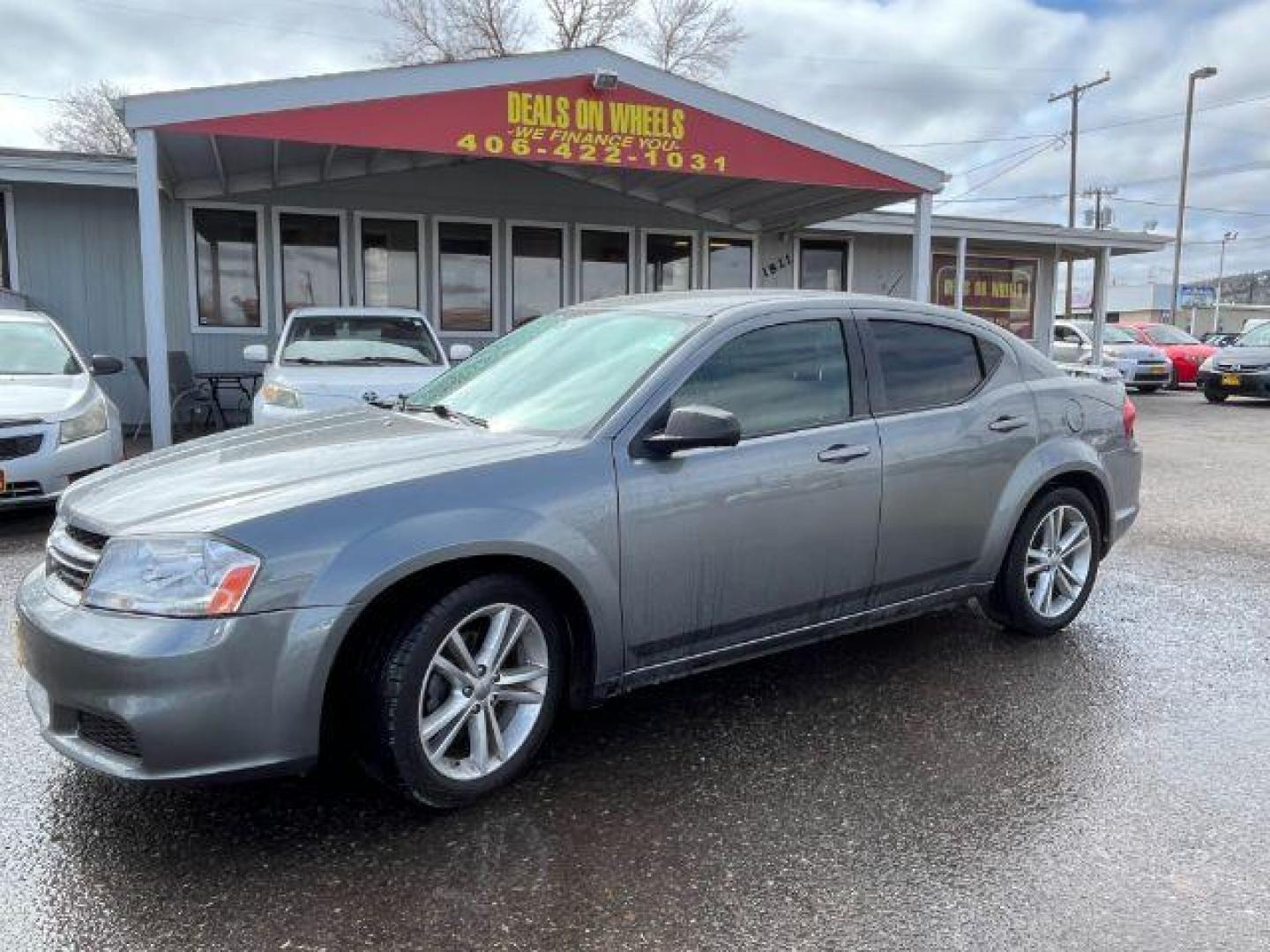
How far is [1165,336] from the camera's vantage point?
76.9 feet

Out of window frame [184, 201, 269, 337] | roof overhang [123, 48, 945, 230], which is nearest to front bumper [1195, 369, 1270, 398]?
roof overhang [123, 48, 945, 230]

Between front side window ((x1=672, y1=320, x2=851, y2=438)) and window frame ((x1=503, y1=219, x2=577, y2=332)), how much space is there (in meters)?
10.5

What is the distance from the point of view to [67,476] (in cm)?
671

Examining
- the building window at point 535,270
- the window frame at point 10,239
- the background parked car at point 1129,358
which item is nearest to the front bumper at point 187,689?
the window frame at point 10,239

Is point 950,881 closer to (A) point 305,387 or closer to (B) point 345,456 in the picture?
(B) point 345,456

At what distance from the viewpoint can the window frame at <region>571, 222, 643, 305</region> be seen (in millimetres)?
14578

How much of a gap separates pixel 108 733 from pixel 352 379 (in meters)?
5.84

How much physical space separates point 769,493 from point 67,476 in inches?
211

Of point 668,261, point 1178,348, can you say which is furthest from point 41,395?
point 1178,348

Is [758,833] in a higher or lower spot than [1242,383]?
lower

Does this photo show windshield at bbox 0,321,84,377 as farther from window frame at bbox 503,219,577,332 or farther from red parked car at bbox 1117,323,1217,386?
red parked car at bbox 1117,323,1217,386

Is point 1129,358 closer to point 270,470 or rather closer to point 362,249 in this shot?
point 362,249

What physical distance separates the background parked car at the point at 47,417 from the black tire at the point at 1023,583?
5.92 m

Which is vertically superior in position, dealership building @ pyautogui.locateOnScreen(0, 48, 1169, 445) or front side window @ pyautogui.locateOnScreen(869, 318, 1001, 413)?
dealership building @ pyautogui.locateOnScreen(0, 48, 1169, 445)
